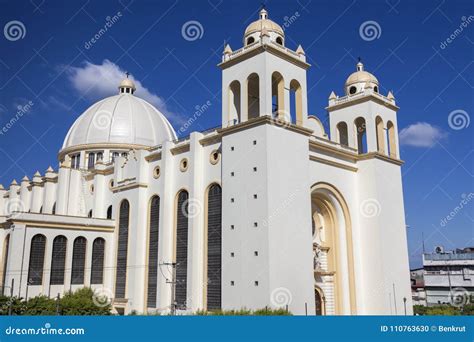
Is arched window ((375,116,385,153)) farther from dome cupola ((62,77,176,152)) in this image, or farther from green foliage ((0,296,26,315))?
green foliage ((0,296,26,315))

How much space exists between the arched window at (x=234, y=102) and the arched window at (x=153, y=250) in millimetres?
7692

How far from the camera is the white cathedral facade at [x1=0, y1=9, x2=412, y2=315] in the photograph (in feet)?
73.3

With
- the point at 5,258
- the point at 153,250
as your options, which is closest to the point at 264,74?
the point at 153,250

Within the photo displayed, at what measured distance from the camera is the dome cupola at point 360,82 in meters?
31.3

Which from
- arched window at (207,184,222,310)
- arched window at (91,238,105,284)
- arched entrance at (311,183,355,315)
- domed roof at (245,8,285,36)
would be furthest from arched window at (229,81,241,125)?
arched window at (91,238,105,284)

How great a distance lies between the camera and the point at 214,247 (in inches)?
962

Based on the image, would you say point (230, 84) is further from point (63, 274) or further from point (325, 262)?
point (63, 274)

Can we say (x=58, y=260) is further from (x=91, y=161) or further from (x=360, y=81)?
(x=360, y=81)

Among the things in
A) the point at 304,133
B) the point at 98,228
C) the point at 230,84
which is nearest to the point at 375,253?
the point at 304,133

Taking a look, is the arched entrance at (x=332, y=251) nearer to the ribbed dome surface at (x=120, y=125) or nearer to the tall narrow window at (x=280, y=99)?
the tall narrow window at (x=280, y=99)

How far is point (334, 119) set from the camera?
32.6 meters

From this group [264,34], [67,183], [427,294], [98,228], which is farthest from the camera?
[427,294]

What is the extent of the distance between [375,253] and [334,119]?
10.1 m

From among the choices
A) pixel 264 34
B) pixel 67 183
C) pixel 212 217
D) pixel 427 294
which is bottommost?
pixel 427 294
